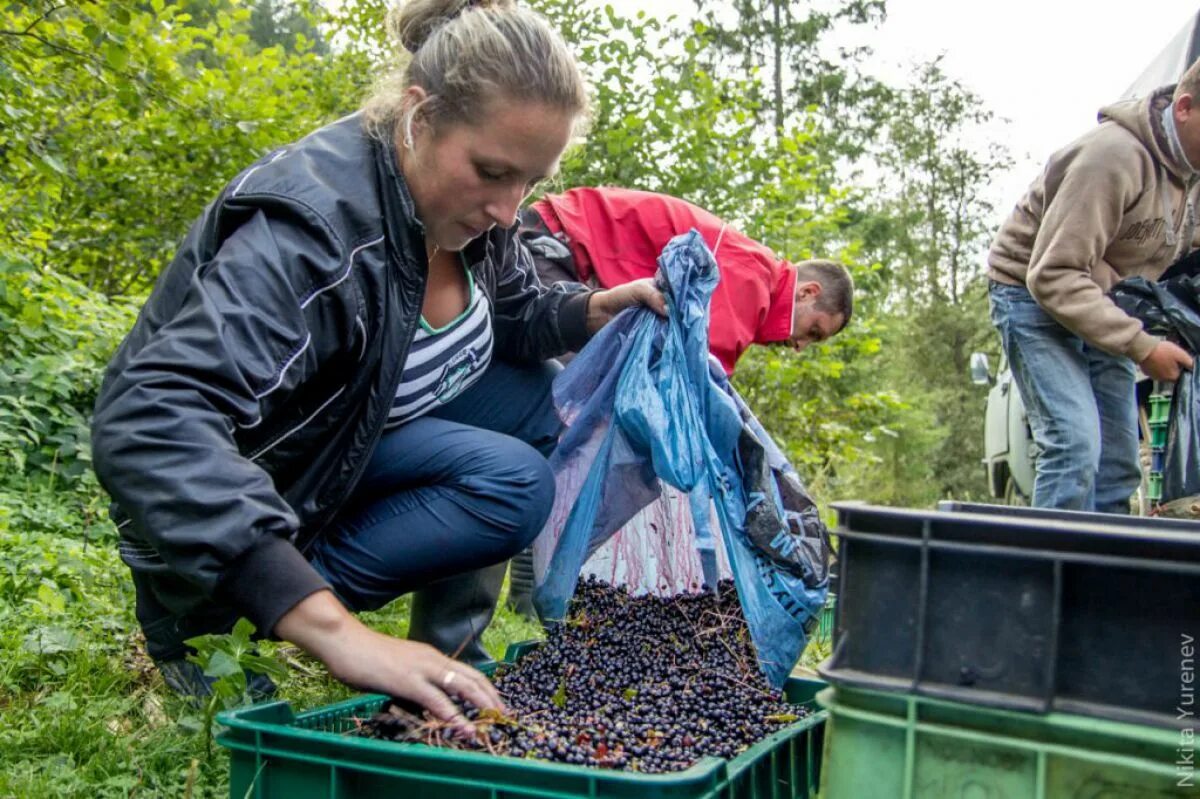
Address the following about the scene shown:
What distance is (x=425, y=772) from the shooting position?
1.27 m

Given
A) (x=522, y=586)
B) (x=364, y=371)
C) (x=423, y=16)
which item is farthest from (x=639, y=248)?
(x=364, y=371)

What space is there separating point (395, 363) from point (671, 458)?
55 centimetres

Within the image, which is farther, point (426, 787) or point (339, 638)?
point (339, 638)

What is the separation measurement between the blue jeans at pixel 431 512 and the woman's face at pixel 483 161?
46cm

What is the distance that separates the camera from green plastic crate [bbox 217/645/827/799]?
117 cm

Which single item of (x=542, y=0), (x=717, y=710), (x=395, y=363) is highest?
(x=542, y=0)

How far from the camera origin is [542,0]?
18.3 ft

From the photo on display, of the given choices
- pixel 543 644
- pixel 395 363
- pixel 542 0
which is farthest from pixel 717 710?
pixel 542 0

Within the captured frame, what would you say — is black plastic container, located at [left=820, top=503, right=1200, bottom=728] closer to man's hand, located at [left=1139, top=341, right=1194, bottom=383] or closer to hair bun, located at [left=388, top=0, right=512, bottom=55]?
hair bun, located at [left=388, top=0, right=512, bottom=55]

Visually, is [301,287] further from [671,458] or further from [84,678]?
[84,678]

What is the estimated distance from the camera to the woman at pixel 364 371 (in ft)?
4.63

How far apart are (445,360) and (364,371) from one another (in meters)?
0.37

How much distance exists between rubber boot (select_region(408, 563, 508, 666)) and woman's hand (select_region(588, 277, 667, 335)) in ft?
2.09

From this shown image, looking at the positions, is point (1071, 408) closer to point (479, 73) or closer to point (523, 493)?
point (523, 493)
